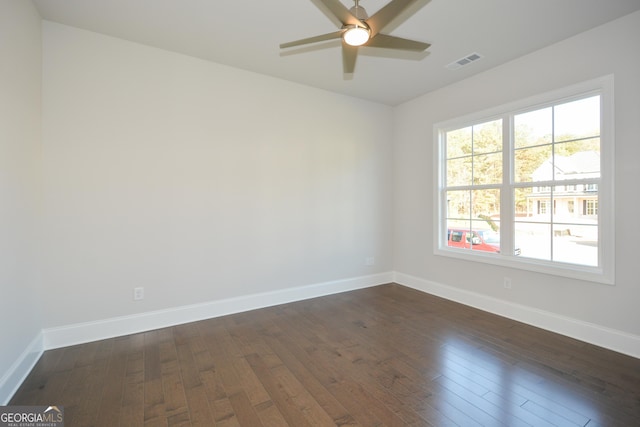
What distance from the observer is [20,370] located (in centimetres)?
205

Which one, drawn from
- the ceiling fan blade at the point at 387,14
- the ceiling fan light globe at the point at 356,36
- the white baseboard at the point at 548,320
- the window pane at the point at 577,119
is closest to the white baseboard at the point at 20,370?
the ceiling fan light globe at the point at 356,36

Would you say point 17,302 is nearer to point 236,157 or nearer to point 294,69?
point 236,157

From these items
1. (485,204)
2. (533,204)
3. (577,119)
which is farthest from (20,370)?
(577,119)

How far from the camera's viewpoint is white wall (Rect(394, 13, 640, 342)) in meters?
2.44

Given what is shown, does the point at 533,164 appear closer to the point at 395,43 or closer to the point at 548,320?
the point at 548,320

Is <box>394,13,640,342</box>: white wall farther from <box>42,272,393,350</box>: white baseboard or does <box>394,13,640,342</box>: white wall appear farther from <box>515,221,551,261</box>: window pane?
<box>42,272,393,350</box>: white baseboard

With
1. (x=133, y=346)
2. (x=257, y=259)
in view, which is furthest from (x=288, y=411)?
(x=257, y=259)

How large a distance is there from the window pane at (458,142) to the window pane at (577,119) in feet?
3.19

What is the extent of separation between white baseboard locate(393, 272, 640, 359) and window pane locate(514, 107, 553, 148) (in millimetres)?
1845

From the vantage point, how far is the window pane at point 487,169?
3.46 metres

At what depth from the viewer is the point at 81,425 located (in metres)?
1.66

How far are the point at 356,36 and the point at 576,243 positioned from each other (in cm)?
292

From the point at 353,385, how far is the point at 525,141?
3.17 meters

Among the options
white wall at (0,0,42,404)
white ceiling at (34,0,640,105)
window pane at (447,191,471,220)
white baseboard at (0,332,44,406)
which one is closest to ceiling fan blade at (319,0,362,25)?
white ceiling at (34,0,640,105)
